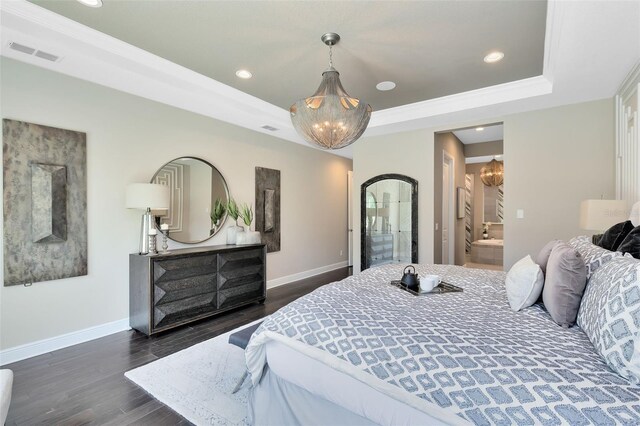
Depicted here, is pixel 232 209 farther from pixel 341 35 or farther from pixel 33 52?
pixel 341 35

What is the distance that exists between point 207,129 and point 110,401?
322 cm

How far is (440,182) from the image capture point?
194 inches

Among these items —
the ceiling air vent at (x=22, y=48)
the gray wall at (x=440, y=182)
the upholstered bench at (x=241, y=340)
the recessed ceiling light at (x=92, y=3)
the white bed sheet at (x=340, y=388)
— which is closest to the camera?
the white bed sheet at (x=340, y=388)

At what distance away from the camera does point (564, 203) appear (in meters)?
3.74

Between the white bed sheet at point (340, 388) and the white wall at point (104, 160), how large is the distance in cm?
249

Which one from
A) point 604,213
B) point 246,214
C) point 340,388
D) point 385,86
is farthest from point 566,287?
point 246,214

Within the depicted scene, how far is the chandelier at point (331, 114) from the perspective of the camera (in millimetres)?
2568

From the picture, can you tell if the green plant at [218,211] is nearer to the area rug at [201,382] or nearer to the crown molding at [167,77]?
the crown molding at [167,77]

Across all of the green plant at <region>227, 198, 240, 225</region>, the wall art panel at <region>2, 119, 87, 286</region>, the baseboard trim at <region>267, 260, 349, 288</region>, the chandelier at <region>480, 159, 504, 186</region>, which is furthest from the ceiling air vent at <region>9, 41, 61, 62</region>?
the chandelier at <region>480, 159, 504, 186</region>

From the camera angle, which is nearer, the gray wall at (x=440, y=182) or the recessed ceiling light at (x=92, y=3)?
the recessed ceiling light at (x=92, y=3)

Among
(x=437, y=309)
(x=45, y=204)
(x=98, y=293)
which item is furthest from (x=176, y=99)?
(x=437, y=309)

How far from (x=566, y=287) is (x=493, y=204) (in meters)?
7.02

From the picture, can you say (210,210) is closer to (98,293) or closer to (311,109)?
(98,293)

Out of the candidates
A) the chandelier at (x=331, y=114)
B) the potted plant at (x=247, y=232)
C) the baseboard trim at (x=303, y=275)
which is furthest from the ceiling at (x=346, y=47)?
the baseboard trim at (x=303, y=275)
